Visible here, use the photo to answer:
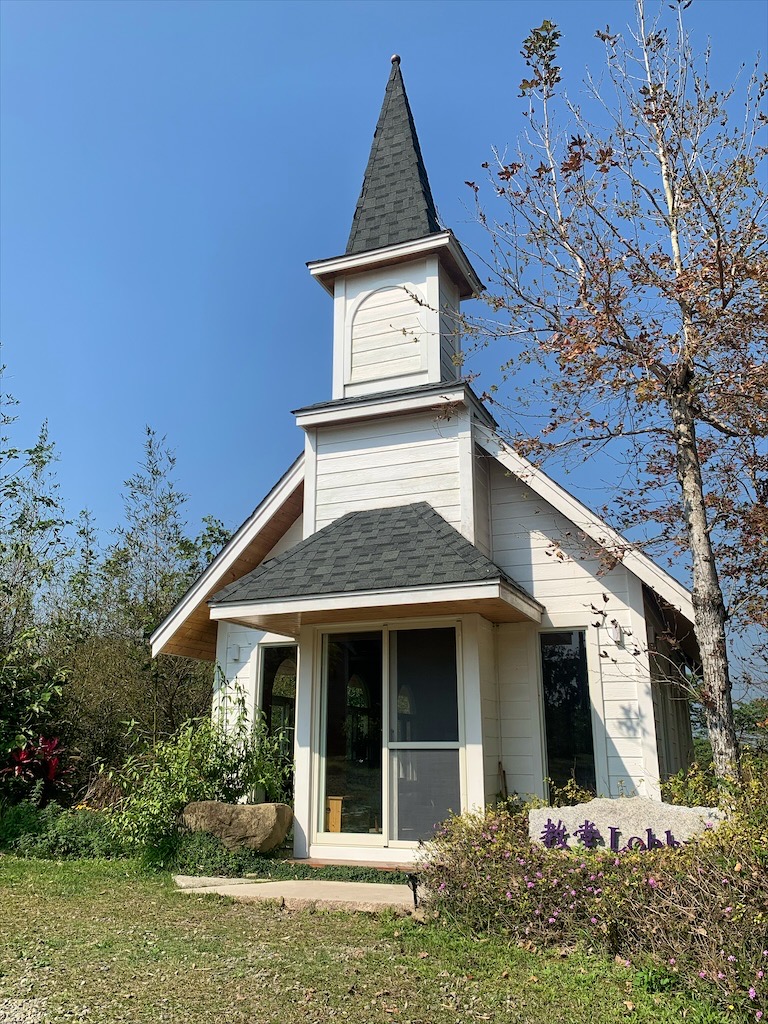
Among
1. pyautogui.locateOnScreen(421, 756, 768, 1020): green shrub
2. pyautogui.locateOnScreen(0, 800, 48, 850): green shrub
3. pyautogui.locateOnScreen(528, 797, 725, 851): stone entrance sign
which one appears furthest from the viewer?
pyautogui.locateOnScreen(0, 800, 48, 850): green shrub

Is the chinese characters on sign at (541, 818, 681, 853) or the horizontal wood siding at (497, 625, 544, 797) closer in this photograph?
the chinese characters on sign at (541, 818, 681, 853)

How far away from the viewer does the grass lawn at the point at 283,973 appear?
392cm

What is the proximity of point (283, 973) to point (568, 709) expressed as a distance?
16.4 feet

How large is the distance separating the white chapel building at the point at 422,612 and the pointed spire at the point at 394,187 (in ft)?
1.12

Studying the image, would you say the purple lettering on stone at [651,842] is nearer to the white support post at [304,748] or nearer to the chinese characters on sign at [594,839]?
the chinese characters on sign at [594,839]

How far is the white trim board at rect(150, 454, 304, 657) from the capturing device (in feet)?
33.3

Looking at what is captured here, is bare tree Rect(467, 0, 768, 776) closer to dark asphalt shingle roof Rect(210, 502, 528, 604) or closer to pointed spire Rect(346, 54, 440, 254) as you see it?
dark asphalt shingle roof Rect(210, 502, 528, 604)

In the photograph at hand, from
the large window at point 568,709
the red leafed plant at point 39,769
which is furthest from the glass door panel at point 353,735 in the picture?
the red leafed plant at point 39,769

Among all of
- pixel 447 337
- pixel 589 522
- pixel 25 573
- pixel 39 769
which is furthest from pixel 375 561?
pixel 25 573

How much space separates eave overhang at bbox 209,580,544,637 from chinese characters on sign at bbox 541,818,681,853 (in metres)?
2.21

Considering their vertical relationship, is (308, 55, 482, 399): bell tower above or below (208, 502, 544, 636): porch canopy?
above

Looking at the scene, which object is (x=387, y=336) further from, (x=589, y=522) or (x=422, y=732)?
(x=422, y=732)

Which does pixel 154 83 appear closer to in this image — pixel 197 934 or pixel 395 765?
pixel 395 765

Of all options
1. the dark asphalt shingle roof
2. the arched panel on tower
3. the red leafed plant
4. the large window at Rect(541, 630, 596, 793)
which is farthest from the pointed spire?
the red leafed plant
